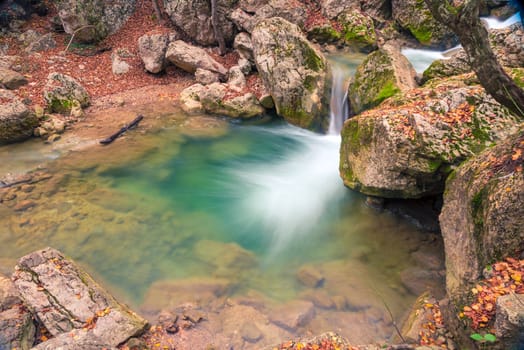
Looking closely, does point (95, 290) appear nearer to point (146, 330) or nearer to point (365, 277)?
point (146, 330)

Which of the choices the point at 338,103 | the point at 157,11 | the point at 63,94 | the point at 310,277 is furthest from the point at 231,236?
the point at 157,11

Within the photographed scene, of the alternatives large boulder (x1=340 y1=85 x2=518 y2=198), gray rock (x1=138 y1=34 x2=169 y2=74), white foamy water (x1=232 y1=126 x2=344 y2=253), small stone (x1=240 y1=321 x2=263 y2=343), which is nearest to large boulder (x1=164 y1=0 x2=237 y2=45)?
gray rock (x1=138 y1=34 x2=169 y2=74)

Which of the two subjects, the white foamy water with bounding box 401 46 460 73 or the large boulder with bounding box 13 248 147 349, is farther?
the white foamy water with bounding box 401 46 460 73

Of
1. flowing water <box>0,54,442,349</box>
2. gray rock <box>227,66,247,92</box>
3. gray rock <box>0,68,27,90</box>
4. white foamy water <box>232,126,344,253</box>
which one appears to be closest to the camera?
flowing water <box>0,54,442,349</box>

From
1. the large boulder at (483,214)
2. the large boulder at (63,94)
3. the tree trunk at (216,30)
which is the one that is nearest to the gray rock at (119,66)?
the large boulder at (63,94)

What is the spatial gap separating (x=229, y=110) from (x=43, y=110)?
625 centimetres

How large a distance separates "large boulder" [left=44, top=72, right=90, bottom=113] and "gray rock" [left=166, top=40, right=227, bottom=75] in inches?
145

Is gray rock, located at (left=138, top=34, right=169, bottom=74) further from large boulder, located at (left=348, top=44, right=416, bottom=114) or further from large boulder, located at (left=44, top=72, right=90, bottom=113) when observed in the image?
large boulder, located at (left=348, top=44, right=416, bottom=114)

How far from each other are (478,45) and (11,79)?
1410 cm

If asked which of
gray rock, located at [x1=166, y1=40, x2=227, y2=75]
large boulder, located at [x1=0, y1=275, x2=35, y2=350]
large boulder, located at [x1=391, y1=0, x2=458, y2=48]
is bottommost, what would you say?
large boulder, located at [x1=0, y1=275, x2=35, y2=350]

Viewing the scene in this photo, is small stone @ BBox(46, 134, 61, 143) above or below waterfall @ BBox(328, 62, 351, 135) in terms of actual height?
below

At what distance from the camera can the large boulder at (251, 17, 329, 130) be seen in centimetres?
1024

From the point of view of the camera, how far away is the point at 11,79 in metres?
11.6

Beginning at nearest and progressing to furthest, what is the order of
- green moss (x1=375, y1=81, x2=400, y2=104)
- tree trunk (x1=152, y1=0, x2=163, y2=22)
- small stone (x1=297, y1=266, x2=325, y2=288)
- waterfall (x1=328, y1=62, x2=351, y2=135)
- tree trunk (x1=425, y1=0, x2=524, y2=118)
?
tree trunk (x1=425, y1=0, x2=524, y2=118)
small stone (x1=297, y1=266, x2=325, y2=288)
green moss (x1=375, y1=81, x2=400, y2=104)
waterfall (x1=328, y1=62, x2=351, y2=135)
tree trunk (x1=152, y1=0, x2=163, y2=22)
